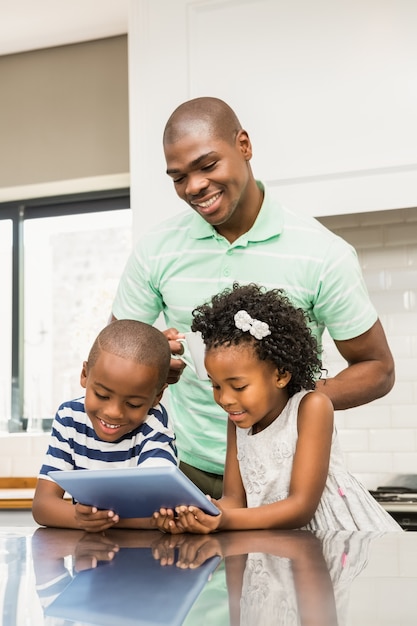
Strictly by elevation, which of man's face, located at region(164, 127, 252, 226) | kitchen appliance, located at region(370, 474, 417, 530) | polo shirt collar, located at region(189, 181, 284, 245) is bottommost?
kitchen appliance, located at region(370, 474, 417, 530)

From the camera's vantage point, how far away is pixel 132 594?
1.94 feet

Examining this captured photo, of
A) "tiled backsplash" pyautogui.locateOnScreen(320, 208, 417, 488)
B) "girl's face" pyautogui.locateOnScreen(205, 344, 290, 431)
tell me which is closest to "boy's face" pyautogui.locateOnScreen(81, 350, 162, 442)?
"girl's face" pyautogui.locateOnScreen(205, 344, 290, 431)

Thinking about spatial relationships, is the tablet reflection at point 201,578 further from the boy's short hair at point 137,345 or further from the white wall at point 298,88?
the white wall at point 298,88

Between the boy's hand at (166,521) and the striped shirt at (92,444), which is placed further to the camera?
the striped shirt at (92,444)

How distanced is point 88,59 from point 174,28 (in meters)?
1.01

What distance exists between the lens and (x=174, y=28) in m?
2.55

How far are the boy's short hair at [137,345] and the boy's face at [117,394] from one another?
0.04 feet

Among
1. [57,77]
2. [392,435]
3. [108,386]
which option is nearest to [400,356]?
[392,435]

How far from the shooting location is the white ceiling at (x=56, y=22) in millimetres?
3096

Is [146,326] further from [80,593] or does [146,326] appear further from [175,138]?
[80,593]

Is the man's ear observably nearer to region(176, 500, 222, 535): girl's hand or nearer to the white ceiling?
region(176, 500, 222, 535): girl's hand

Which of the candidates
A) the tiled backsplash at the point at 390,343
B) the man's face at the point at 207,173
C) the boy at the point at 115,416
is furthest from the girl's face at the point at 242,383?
the tiled backsplash at the point at 390,343

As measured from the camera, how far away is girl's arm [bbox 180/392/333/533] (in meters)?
1.03

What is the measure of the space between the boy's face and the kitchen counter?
1.27ft
